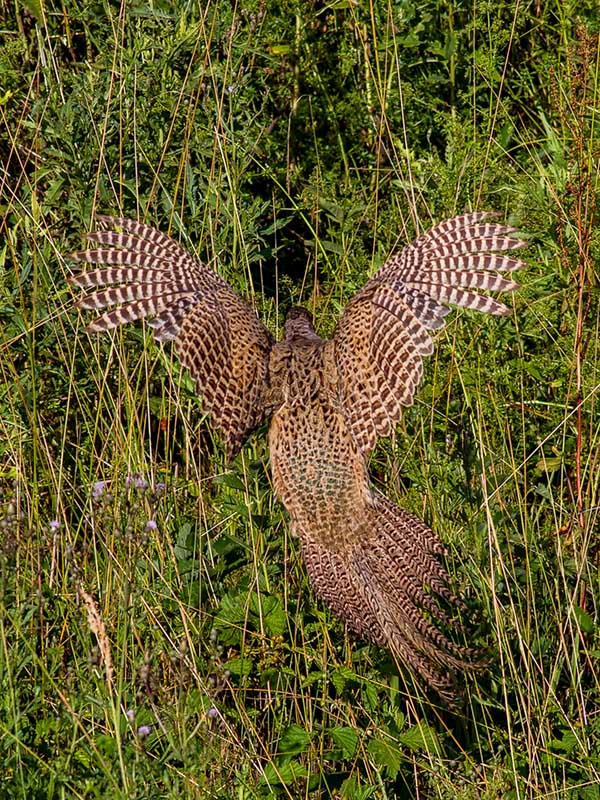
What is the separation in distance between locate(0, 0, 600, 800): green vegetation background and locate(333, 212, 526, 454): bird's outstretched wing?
0.35 metres

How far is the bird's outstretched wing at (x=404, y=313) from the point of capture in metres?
4.98

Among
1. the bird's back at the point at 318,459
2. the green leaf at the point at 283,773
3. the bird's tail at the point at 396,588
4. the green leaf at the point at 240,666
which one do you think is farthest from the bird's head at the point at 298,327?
the green leaf at the point at 283,773

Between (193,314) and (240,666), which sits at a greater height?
(193,314)

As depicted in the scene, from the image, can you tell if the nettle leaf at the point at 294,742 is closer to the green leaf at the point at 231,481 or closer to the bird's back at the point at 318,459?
the bird's back at the point at 318,459

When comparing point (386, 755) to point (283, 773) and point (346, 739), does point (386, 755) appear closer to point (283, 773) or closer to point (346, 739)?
point (346, 739)

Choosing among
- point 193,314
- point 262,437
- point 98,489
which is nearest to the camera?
point 98,489

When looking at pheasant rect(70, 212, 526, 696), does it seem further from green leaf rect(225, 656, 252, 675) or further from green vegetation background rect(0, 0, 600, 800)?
green leaf rect(225, 656, 252, 675)

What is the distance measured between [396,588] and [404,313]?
1.00 meters

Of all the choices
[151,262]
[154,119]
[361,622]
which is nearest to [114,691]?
[361,622]

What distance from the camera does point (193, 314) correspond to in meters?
5.28

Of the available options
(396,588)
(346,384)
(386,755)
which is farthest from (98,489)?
(386,755)

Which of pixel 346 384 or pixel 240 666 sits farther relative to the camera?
pixel 346 384

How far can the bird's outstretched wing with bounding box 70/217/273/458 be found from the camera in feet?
17.0

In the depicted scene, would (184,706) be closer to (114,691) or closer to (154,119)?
(114,691)
